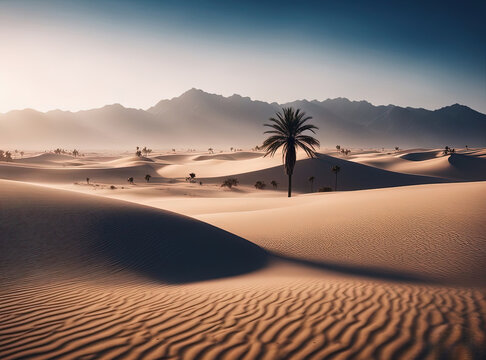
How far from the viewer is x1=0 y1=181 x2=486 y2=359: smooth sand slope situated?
3629 millimetres

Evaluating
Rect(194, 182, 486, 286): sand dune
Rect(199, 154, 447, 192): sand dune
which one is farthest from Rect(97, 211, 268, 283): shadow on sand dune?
Rect(199, 154, 447, 192): sand dune

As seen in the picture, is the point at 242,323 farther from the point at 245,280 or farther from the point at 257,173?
the point at 257,173

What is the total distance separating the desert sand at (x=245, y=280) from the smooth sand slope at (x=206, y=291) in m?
0.03

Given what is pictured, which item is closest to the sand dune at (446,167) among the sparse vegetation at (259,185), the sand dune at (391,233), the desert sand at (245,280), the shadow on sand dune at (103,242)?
the sparse vegetation at (259,185)

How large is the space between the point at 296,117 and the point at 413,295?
25391mm

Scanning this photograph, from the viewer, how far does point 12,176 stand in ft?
143

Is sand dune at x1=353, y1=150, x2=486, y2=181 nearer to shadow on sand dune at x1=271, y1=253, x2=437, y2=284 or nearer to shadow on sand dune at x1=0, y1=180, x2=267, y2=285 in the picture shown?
shadow on sand dune at x1=271, y1=253, x2=437, y2=284

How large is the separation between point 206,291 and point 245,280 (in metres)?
1.62

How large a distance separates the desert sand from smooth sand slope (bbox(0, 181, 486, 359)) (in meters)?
0.03

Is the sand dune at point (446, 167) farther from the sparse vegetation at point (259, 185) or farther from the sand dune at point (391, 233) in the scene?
the sand dune at point (391, 233)

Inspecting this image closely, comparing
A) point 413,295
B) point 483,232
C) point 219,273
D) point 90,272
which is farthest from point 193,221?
point 483,232

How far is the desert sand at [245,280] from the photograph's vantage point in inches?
145

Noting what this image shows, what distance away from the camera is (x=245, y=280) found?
24.2 feet

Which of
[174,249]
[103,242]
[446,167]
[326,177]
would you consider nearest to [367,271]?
[174,249]
